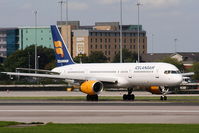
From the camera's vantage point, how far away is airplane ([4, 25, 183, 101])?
68.1 meters

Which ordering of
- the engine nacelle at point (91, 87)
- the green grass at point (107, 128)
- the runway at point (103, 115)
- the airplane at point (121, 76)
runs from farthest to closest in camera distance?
the engine nacelle at point (91, 87)
the airplane at point (121, 76)
the runway at point (103, 115)
the green grass at point (107, 128)

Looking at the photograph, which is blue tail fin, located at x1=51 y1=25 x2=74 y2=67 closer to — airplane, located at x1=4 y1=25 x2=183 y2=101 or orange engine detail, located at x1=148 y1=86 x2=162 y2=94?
airplane, located at x1=4 y1=25 x2=183 y2=101

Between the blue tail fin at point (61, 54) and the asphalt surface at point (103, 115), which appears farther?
the blue tail fin at point (61, 54)

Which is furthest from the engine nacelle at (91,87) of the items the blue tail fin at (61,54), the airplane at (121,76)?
the blue tail fin at (61,54)

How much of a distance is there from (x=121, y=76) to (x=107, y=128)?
121ft

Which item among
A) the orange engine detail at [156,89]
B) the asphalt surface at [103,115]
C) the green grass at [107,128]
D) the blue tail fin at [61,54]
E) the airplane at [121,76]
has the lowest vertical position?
the asphalt surface at [103,115]

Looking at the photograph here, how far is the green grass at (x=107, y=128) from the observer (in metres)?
32.8

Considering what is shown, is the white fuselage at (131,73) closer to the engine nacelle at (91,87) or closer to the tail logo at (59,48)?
the engine nacelle at (91,87)

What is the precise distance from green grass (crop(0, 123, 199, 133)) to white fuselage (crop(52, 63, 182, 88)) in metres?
32.2

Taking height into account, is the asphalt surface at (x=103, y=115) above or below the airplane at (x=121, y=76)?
below

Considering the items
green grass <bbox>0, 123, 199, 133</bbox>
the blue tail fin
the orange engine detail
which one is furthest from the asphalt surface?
the blue tail fin

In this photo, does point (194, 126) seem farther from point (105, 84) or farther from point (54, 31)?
point (54, 31)

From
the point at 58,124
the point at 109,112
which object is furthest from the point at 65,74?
the point at 58,124

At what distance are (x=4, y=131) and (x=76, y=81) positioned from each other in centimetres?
4075
